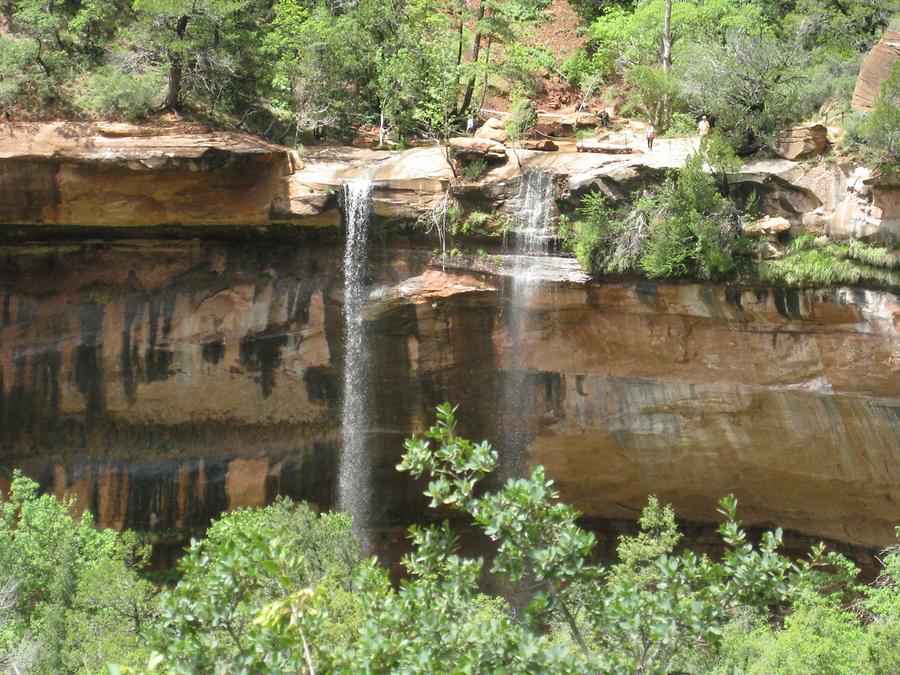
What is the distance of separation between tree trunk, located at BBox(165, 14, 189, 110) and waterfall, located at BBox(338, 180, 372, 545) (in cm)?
502

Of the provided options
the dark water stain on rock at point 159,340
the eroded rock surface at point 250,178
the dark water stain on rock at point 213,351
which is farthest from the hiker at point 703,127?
the dark water stain on rock at point 159,340

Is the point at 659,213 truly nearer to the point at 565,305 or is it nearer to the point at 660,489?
the point at 565,305

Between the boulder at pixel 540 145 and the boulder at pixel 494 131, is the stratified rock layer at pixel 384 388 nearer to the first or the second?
the boulder at pixel 540 145

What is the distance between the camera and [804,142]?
19281 millimetres

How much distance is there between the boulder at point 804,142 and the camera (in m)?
19.2

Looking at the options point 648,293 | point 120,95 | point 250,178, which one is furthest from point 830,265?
point 120,95

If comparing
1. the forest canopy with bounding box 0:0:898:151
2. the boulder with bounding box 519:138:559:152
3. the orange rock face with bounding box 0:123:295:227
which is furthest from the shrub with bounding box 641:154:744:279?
the orange rock face with bounding box 0:123:295:227

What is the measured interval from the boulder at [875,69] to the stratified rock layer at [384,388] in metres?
5.00

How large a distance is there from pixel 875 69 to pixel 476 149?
27.9 ft

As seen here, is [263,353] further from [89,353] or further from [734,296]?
[734,296]

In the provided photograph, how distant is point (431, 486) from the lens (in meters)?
7.55

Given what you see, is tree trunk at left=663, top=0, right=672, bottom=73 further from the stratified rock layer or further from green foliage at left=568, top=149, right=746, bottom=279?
the stratified rock layer

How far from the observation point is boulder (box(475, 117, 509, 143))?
23719 millimetres

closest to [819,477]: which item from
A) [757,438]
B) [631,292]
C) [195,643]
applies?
[757,438]
